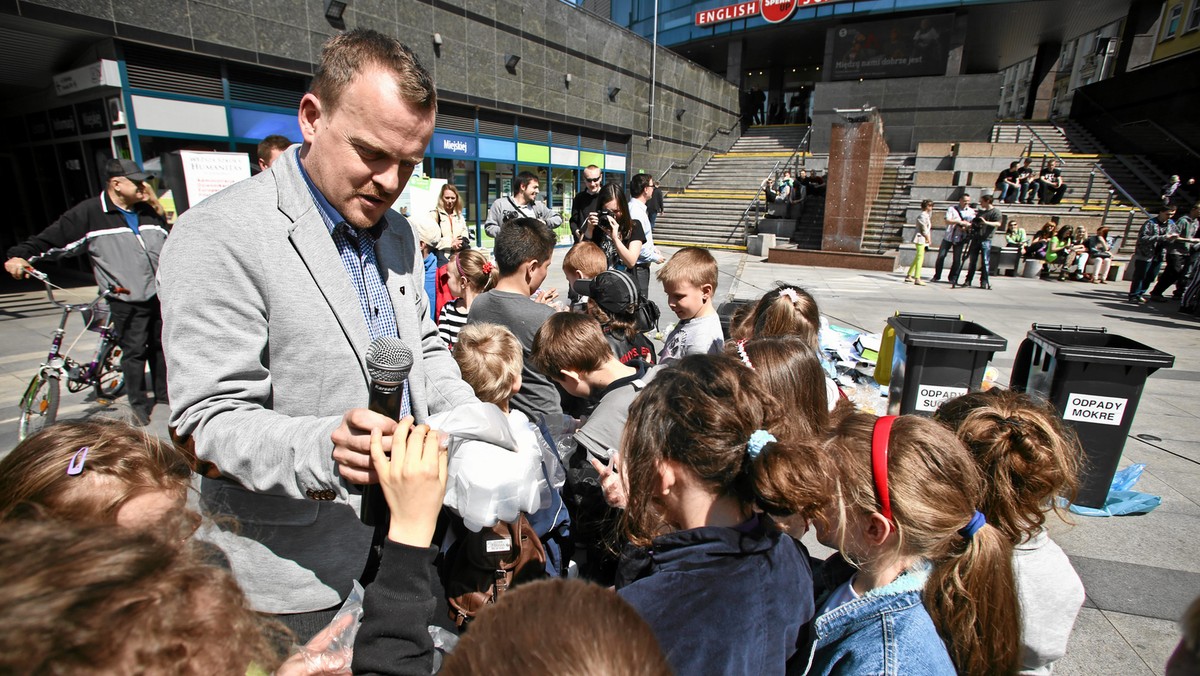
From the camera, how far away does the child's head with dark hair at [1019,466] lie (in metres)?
1.80

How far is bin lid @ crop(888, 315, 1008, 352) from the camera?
3.80m

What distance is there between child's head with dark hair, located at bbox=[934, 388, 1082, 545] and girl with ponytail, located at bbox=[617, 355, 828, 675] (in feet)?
2.41

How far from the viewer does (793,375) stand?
2502 millimetres

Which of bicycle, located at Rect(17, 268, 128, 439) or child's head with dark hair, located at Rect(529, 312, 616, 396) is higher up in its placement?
child's head with dark hair, located at Rect(529, 312, 616, 396)

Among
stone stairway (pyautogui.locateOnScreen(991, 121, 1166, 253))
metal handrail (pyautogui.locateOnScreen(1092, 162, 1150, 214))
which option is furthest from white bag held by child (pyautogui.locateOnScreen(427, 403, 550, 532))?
metal handrail (pyautogui.locateOnScreen(1092, 162, 1150, 214))

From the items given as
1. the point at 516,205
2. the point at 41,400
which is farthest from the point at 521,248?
the point at 41,400

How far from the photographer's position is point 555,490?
2.02m

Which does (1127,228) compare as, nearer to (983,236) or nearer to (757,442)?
(983,236)

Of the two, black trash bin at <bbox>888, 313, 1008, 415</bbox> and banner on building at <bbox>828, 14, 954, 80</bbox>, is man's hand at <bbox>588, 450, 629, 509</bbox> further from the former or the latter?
banner on building at <bbox>828, 14, 954, 80</bbox>

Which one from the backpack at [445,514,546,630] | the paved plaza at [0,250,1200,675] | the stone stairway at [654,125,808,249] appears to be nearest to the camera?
the backpack at [445,514,546,630]

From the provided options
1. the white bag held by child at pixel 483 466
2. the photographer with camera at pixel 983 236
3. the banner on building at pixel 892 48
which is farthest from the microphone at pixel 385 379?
the banner on building at pixel 892 48

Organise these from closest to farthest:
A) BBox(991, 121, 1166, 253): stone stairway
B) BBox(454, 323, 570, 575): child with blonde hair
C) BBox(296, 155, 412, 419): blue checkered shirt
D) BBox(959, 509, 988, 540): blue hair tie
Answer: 1. BBox(296, 155, 412, 419): blue checkered shirt
2. BBox(959, 509, 988, 540): blue hair tie
3. BBox(454, 323, 570, 575): child with blonde hair
4. BBox(991, 121, 1166, 253): stone stairway

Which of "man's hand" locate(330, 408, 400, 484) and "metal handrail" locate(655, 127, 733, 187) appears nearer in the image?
"man's hand" locate(330, 408, 400, 484)

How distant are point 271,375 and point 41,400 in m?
4.99
